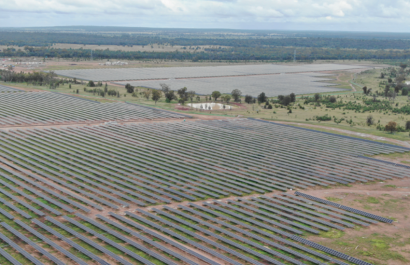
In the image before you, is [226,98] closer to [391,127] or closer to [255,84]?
[391,127]

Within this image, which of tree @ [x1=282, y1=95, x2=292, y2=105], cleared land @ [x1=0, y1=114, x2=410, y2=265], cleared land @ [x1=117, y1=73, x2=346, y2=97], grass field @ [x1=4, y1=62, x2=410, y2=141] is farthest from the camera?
cleared land @ [x1=117, y1=73, x2=346, y2=97]

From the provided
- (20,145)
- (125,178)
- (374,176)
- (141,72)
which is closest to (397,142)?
(374,176)

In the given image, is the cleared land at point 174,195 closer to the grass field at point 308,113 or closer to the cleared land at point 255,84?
the grass field at point 308,113

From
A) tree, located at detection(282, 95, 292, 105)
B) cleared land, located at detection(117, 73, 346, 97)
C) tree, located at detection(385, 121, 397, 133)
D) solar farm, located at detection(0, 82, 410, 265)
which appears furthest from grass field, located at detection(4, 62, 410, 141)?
cleared land, located at detection(117, 73, 346, 97)

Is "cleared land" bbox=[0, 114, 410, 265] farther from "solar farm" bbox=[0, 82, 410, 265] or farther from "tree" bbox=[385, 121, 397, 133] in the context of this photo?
"tree" bbox=[385, 121, 397, 133]

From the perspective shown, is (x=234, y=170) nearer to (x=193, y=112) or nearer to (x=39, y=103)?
(x=193, y=112)

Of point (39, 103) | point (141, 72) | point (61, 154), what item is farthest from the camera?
point (141, 72)

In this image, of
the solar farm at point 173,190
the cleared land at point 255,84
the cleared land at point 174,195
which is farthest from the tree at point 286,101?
the cleared land at point 174,195
